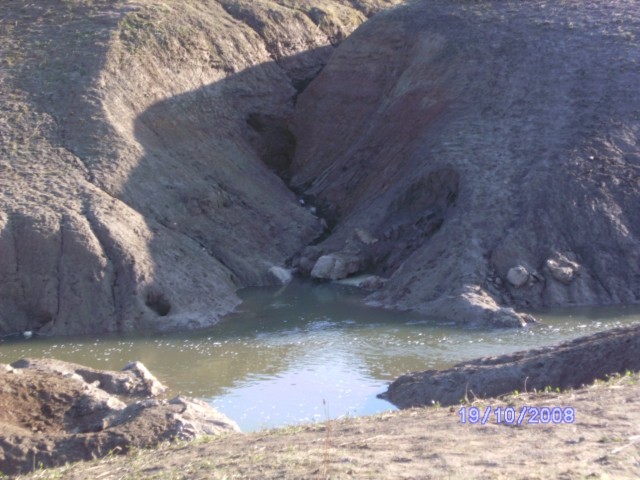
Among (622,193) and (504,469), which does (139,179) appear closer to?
(622,193)

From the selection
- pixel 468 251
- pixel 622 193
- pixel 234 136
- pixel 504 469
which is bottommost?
pixel 504 469

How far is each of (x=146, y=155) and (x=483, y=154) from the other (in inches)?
358

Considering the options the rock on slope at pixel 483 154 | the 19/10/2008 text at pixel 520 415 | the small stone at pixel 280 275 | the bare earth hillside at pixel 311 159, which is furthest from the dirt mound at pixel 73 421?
the small stone at pixel 280 275

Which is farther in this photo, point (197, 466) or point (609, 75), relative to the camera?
point (609, 75)

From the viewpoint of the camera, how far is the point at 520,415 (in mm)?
8156

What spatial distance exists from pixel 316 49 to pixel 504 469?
30753 mm

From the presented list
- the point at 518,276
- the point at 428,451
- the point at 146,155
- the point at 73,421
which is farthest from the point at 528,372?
the point at 146,155

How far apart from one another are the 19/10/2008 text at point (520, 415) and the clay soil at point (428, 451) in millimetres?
82

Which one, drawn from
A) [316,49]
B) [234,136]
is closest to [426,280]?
[234,136]

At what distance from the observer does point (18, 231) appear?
21.0 metres

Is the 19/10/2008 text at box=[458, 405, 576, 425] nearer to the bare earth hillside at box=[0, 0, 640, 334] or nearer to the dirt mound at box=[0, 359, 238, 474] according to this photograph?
the dirt mound at box=[0, 359, 238, 474]

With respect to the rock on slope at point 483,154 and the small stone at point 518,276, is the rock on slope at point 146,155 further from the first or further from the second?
Answer: the small stone at point 518,276

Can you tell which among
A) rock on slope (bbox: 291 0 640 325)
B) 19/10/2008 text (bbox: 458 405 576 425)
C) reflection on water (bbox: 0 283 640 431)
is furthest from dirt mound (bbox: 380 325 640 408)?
rock on slope (bbox: 291 0 640 325)

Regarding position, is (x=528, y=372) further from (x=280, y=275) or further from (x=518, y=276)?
(x=280, y=275)
